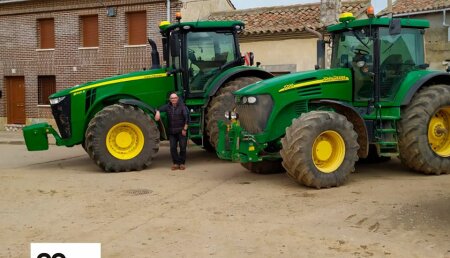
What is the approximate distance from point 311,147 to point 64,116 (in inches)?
196

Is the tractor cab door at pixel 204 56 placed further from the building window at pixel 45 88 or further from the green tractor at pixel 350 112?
the building window at pixel 45 88

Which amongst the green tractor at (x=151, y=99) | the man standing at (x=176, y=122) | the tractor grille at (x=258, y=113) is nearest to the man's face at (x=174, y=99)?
the man standing at (x=176, y=122)

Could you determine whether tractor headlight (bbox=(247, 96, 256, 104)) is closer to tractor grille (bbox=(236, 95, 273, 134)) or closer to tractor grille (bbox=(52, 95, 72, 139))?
tractor grille (bbox=(236, 95, 273, 134))

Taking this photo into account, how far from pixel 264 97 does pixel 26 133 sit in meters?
4.80

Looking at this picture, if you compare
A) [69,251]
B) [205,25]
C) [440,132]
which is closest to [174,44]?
[205,25]

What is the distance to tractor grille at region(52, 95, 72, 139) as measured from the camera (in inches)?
410

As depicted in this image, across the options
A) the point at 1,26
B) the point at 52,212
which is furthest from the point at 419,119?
the point at 1,26

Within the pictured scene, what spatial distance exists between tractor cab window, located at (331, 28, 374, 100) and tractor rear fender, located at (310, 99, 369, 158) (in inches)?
16.6

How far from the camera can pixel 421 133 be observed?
875cm

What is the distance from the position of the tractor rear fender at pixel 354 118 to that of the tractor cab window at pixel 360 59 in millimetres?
423

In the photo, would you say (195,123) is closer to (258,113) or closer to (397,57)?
(258,113)

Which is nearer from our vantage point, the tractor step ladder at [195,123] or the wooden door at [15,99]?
the tractor step ladder at [195,123]

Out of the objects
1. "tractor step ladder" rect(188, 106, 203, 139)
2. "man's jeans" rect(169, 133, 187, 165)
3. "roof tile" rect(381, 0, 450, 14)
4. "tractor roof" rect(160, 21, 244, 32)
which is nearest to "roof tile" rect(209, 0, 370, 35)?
"roof tile" rect(381, 0, 450, 14)

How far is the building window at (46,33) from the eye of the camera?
2062 centimetres
